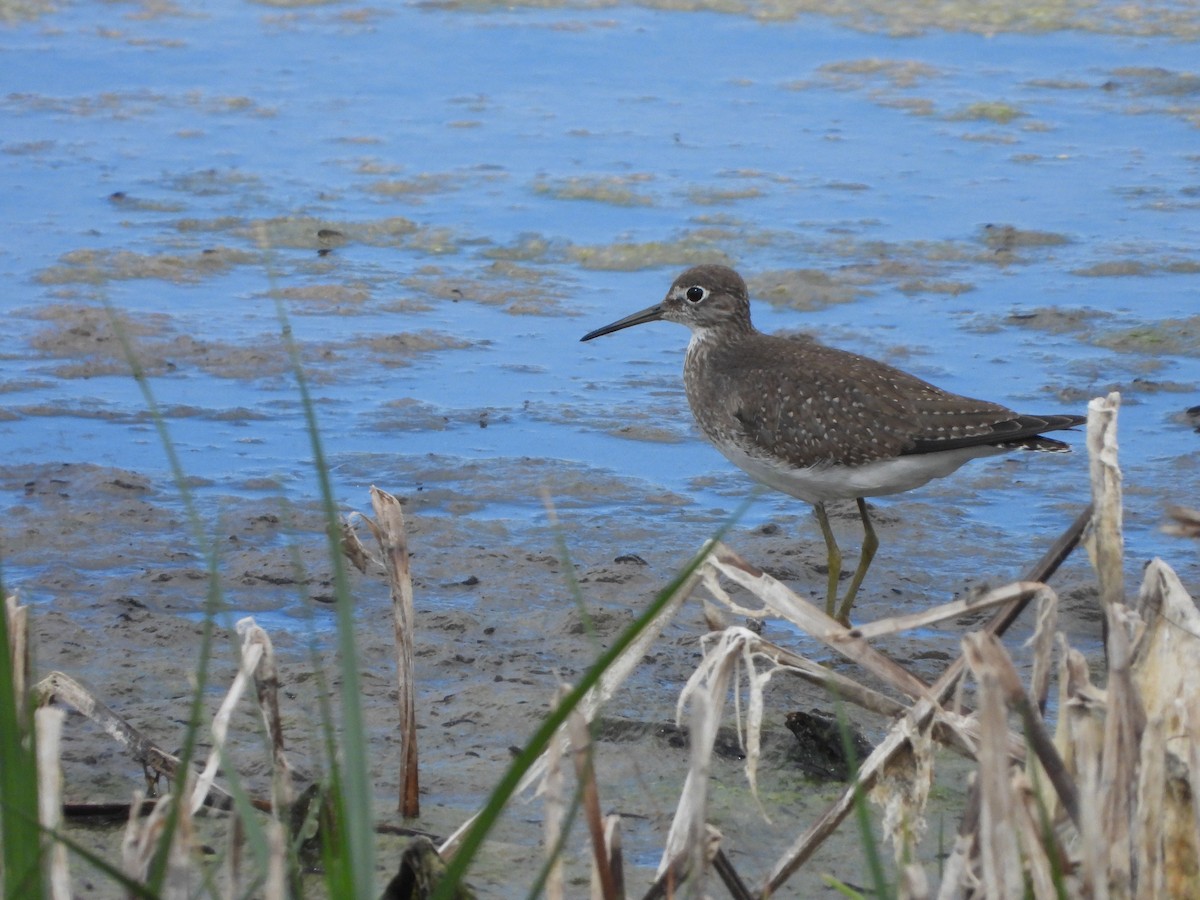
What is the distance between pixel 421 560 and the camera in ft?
20.6

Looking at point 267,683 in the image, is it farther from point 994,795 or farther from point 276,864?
point 994,795

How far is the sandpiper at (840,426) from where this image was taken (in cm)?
575

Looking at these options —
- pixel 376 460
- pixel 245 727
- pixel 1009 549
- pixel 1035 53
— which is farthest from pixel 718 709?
pixel 1035 53

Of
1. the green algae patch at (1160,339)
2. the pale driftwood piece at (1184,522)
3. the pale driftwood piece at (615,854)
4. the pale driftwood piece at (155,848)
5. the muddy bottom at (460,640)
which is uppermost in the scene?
the pale driftwood piece at (1184,522)

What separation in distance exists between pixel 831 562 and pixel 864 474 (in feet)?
1.34

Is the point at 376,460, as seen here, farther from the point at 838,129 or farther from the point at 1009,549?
the point at 838,129

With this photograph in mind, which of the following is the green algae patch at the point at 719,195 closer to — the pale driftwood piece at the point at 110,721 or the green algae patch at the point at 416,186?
the green algae patch at the point at 416,186

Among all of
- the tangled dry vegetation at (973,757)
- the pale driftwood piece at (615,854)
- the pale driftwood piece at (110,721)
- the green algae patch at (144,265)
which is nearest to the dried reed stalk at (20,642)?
the tangled dry vegetation at (973,757)

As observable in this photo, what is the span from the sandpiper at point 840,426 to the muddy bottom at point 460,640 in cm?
44

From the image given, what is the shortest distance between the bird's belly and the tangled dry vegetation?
95.3 inches

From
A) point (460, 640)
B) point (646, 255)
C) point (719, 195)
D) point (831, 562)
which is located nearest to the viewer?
point (460, 640)

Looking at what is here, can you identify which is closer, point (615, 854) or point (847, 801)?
point (615, 854)

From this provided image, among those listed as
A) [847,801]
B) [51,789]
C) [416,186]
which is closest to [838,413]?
[847,801]

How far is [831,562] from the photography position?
6125mm
